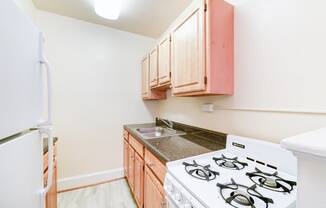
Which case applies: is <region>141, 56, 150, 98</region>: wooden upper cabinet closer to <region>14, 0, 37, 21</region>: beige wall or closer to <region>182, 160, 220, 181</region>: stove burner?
<region>14, 0, 37, 21</region>: beige wall

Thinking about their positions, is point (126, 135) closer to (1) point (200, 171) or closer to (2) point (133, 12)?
(1) point (200, 171)

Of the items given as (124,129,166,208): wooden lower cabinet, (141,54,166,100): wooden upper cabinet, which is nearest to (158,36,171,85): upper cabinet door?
(141,54,166,100): wooden upper cabinet

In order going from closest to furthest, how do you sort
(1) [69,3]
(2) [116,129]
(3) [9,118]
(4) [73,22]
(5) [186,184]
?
1. (3) [9,118]
2. (5) [186,184]
3. (1) [69,3]
4. (4) [73,22]
5. (2) [116,129]

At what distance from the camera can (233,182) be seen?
77 centimetres

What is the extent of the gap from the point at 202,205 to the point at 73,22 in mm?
2742

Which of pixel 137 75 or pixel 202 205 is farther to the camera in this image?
pixel 137 75

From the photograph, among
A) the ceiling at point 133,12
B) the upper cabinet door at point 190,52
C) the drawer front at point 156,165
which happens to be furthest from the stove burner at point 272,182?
the ceiling at point 133,12

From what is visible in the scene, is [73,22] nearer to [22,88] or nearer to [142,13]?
[142,13]

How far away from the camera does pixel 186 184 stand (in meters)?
0.75

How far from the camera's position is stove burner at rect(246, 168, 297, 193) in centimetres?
73

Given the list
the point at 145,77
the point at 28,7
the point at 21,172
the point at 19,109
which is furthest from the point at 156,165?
the point at 28,7

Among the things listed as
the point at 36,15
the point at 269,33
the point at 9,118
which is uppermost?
the point at 36,15

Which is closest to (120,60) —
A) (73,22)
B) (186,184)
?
(73,22)

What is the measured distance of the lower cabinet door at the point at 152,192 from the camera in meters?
1.09
